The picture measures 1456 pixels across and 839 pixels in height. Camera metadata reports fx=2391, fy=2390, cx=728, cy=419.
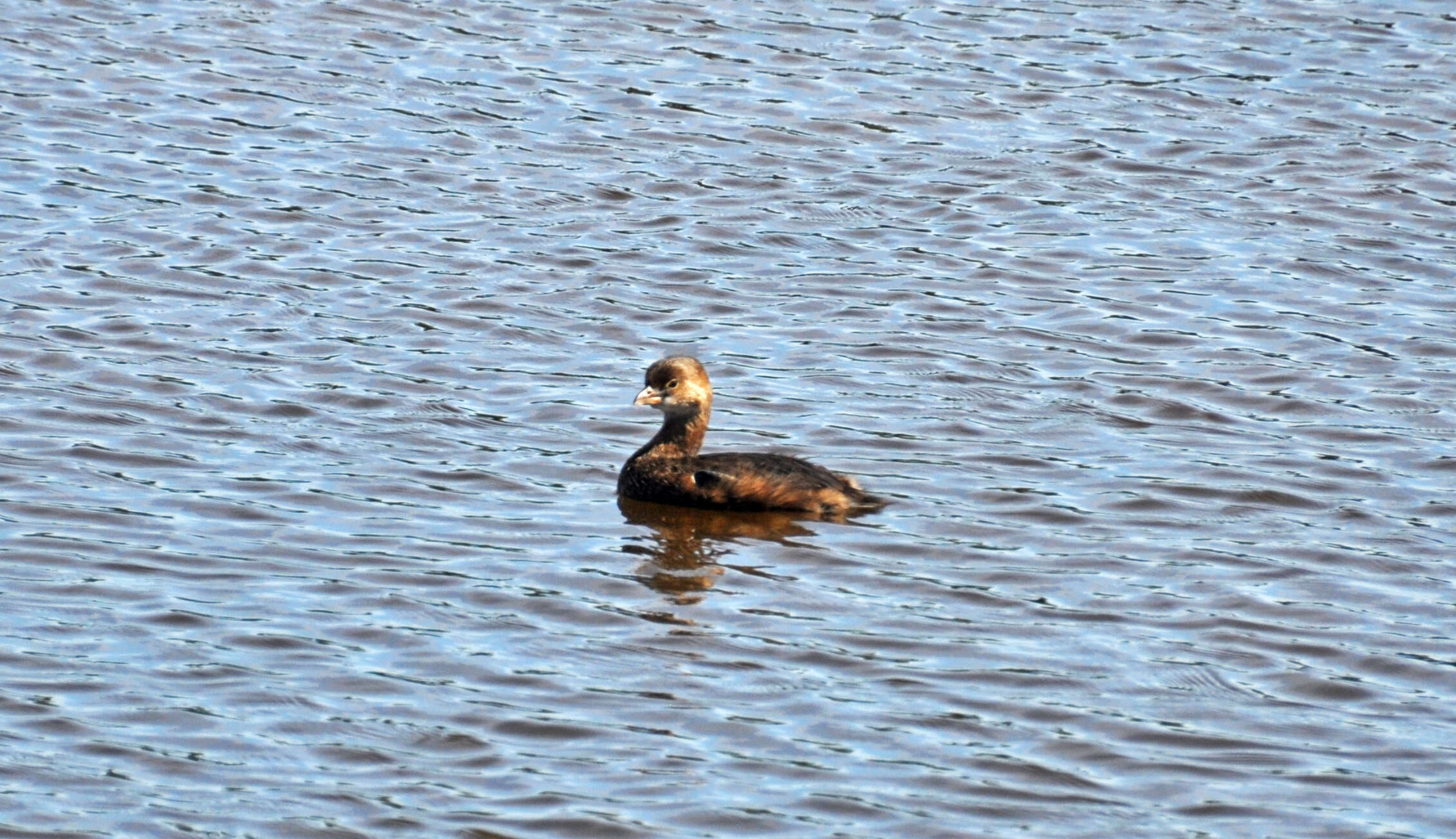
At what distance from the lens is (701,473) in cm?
1117

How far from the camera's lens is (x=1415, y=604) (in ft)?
32.7

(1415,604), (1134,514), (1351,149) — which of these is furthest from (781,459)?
(1351,149)

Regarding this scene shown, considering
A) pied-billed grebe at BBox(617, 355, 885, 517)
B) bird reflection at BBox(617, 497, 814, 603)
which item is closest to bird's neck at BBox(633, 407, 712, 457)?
pied-billed grebe at BBox(617, 355, 885, 517)

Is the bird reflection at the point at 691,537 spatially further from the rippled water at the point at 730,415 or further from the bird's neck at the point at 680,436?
the bird's neck at the point at 680,436

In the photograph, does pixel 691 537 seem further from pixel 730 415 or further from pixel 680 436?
pixel 730 415

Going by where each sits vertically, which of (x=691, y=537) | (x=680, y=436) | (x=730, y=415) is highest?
(x=680, y=436)

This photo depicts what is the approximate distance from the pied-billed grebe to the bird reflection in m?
0.05

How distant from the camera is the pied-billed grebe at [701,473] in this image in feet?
36.0

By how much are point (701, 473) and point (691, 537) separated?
0.36 meters

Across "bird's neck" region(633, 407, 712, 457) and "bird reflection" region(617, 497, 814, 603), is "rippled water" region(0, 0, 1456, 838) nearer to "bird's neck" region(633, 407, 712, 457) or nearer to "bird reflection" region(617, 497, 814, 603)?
"bird reflection" region(617, 497, 814, 603)

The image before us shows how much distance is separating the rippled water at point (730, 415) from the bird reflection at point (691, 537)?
37 mm

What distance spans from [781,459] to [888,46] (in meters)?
9.37

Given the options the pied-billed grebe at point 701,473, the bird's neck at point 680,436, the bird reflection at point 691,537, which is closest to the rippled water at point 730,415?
the bird reflection at point 691,537

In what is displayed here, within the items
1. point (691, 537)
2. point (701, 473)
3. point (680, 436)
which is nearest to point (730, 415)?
point (680, 436)
